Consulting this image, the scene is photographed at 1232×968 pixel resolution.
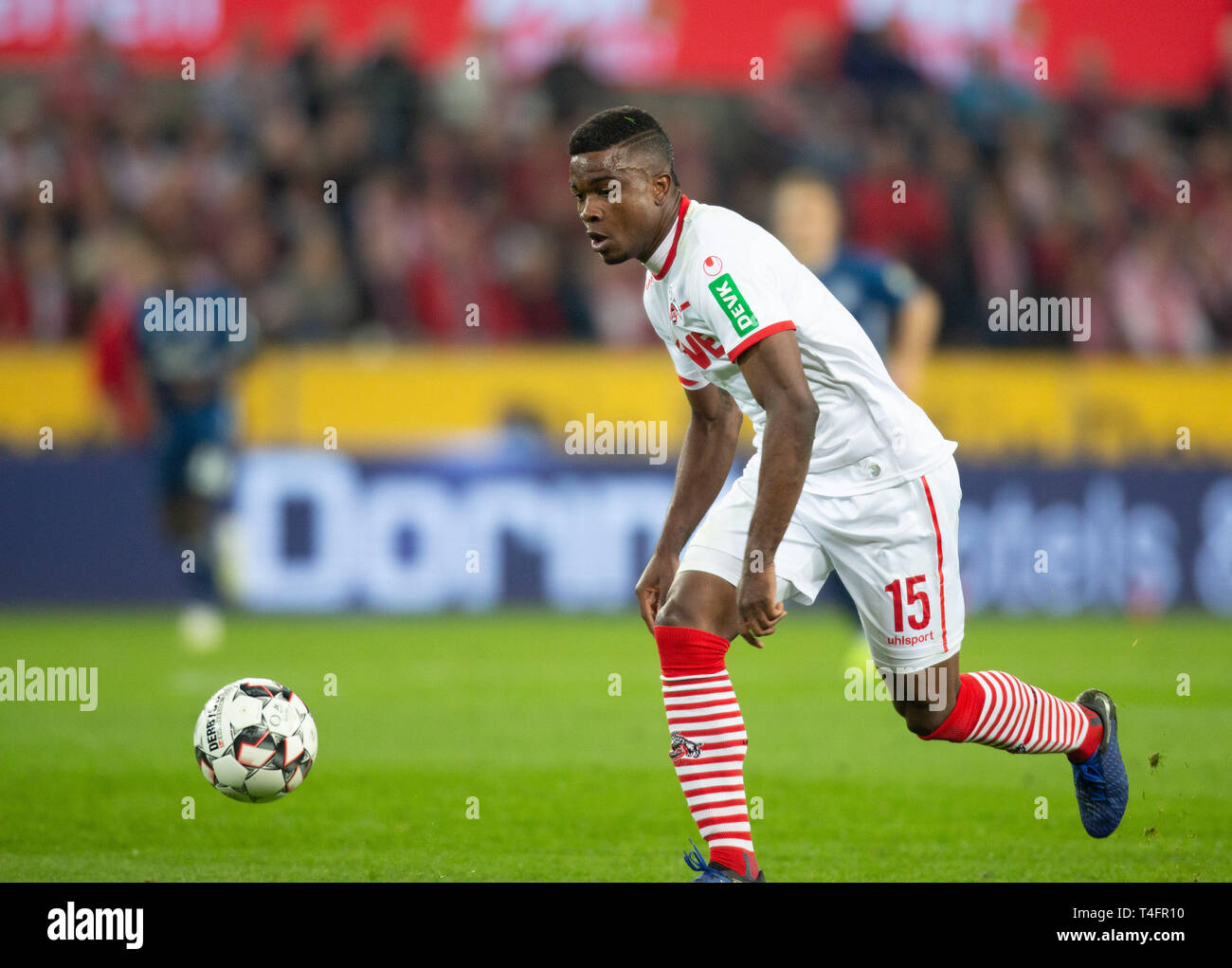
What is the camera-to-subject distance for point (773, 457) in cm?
431

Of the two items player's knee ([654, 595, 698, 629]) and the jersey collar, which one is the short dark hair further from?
player's knee ([654, 595, 698, 629])

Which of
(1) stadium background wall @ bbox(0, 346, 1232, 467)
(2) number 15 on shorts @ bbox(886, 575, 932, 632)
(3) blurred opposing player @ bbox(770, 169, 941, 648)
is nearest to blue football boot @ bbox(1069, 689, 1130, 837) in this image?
(2) number 15 on shorts @ bbox(886, 575, 932, 632)

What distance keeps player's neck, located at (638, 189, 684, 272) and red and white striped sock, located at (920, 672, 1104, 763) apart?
1.52m

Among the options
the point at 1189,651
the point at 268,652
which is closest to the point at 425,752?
the point at 268,652

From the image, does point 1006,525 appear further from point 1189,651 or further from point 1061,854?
point 1061,854

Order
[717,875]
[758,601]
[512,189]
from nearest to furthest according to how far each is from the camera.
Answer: [758,601] → [717,875] → [512,189]

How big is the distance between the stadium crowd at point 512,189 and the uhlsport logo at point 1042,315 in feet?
0.35

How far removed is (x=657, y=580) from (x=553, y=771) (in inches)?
77.5

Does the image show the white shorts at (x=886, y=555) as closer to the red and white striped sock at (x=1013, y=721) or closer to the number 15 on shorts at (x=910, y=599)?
the number 15 on shorts at (x=910, y=599)

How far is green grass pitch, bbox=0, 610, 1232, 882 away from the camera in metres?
5.12

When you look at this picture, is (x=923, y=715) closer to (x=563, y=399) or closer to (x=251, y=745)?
(x=251, y=745)

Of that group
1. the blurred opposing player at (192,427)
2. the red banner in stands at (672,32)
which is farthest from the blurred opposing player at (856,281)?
the red banner in stands at (672,32)

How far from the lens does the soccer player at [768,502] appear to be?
4.36 metres
